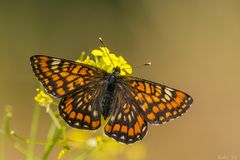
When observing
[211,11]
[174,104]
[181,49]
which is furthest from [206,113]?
[174,104]

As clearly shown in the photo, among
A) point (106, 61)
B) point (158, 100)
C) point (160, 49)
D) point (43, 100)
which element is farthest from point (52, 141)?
point (160, 49)

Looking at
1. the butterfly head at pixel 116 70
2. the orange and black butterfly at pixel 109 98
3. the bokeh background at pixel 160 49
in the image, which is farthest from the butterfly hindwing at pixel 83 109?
the bokeh background at pixel 160 49

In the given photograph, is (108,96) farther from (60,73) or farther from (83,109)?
(60,73)

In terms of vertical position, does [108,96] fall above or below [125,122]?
above

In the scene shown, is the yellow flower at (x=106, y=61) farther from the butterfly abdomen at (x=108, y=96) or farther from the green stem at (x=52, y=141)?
the green stem at (x=52, y=141)

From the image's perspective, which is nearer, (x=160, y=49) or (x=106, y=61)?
(x=106, y=61)

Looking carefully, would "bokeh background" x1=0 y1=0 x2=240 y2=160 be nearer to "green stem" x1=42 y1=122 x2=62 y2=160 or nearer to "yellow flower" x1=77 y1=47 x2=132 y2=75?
"yellow flower" x1=77 y1=47 x2=132 y2=75

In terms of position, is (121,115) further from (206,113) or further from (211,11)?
(211,11)
